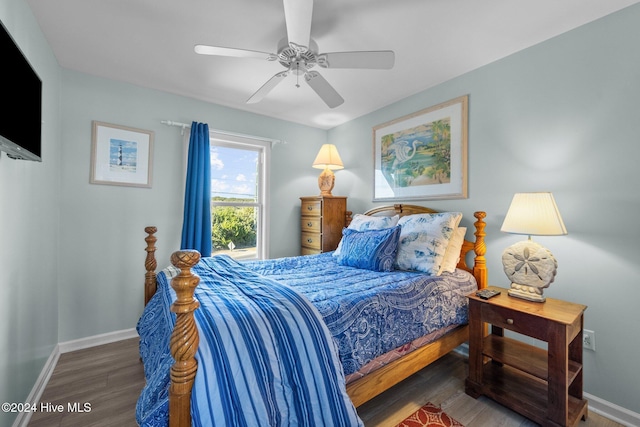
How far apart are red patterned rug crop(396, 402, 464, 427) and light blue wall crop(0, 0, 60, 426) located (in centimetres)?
217

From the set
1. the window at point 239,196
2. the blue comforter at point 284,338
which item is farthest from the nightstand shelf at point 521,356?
the window at point 239,196

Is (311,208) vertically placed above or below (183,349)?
above

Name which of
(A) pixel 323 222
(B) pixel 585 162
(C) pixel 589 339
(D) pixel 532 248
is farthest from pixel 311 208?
(C) pixel 589 339

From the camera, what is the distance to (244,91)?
2.96 m

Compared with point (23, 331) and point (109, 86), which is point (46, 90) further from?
point (23, 331)

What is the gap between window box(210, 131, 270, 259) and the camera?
11.1 feet

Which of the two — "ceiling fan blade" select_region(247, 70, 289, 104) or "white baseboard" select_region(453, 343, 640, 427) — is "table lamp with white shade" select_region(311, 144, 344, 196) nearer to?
"ceiling fan blade" select_region(247, 70, 289, 104)

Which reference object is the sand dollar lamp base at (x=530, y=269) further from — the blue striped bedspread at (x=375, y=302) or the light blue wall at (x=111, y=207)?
the light blue wall at (x=111, y=207)

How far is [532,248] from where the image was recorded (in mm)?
1830

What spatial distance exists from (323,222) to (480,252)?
174cm

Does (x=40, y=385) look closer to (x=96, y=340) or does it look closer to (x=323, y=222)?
(x=96, y=340)

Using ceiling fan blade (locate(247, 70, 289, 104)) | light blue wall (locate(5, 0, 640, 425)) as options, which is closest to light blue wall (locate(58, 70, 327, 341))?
light blue wall (locate(5, 0, 640, 425))

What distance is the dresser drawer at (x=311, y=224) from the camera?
351 centimetres

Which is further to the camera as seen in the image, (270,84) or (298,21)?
(270,84)
